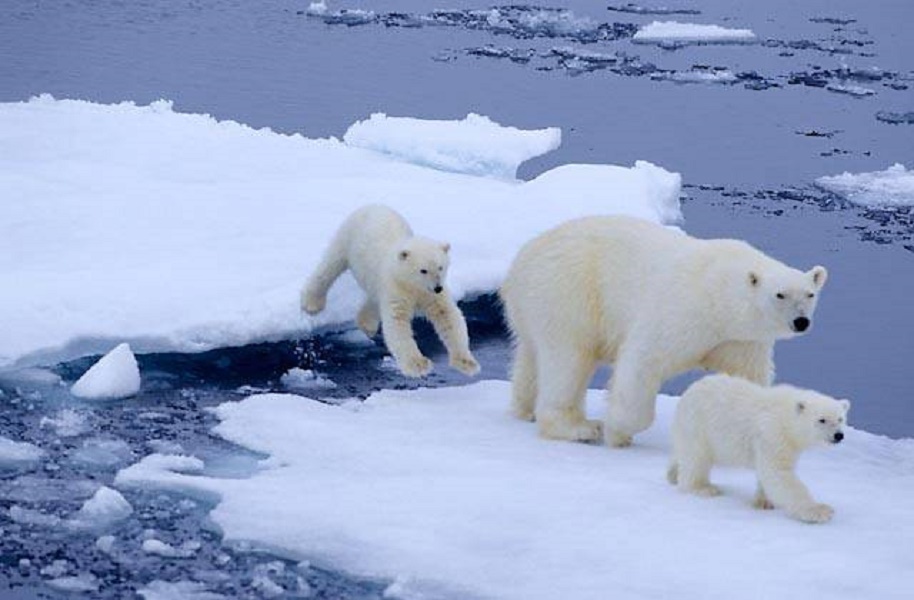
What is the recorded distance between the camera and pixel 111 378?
729cm

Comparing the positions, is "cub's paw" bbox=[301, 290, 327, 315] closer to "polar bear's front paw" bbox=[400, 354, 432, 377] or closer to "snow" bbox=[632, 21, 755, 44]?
"polar bear's front paw" bbox=[400, 354, 432, 377]

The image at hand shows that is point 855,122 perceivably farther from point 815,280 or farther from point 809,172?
point 815,280

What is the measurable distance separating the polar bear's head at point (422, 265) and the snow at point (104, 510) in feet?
6.91

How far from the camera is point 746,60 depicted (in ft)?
60.3

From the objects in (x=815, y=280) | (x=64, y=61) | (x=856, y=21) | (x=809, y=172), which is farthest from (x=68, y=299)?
(x=856, y=21)

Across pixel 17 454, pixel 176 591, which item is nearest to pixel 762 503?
pixel 176 591

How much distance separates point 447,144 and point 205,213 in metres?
3.21

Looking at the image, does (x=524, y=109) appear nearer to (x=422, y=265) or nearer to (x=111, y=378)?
(x=422, y=265)

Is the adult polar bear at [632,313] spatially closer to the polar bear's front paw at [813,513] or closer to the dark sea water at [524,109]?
the polar bear's front paw at [813,513]

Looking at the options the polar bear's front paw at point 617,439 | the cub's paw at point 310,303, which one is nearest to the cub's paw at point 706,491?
the polar bear's front paw at point 617,439

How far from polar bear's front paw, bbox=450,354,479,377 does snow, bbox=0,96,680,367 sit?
3.14 ft

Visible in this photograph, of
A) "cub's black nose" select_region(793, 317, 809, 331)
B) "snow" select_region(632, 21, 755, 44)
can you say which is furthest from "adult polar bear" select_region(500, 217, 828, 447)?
"snow" select_region(632, 21, 755, 44)

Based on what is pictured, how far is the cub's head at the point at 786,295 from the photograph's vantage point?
6.20 meters

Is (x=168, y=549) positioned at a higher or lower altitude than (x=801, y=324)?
lower
